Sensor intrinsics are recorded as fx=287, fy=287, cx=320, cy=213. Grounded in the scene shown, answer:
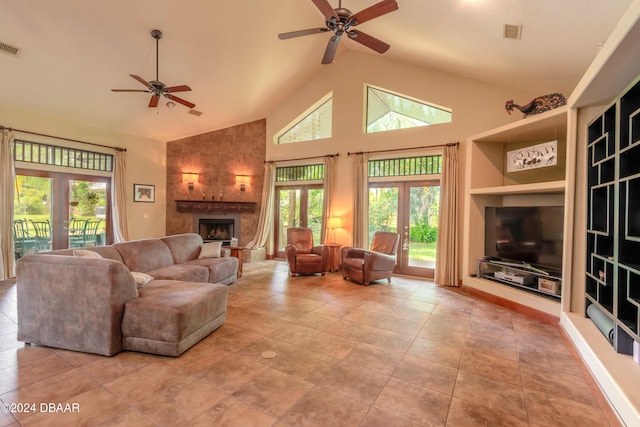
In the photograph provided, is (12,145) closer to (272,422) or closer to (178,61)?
(178,61)

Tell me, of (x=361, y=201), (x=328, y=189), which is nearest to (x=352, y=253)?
(x=361, y=201)

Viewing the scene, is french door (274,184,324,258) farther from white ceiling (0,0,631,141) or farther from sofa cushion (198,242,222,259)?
white ceiling (0,0,631,141)

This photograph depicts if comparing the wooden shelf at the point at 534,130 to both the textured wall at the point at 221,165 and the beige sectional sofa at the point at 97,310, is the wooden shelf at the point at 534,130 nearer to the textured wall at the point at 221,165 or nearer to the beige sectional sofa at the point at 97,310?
the beige sectional sofa at the point at 97,310

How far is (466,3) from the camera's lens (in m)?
3.31

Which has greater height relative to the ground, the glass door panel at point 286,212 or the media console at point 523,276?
the glass door panel at point 286,212

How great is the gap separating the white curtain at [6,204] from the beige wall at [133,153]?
0.37m

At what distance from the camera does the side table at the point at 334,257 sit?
21.0ft

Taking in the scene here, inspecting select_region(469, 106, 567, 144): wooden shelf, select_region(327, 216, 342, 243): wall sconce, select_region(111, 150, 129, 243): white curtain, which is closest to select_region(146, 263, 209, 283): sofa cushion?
select_region(327, 216, 342, 243): wall sconce

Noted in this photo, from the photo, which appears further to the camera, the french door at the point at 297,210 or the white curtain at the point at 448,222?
the french door at the point at 297,210

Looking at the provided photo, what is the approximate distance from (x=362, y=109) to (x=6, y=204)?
277 inches

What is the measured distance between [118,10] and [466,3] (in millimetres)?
4462

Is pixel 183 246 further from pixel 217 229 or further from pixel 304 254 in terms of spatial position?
pixel 217 229

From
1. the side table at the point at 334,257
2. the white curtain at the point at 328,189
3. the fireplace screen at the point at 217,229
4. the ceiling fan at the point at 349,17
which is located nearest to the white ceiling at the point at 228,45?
the ceiling fan at the point at 349,17

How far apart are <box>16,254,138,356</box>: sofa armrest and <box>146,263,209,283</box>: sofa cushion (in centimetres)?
125
